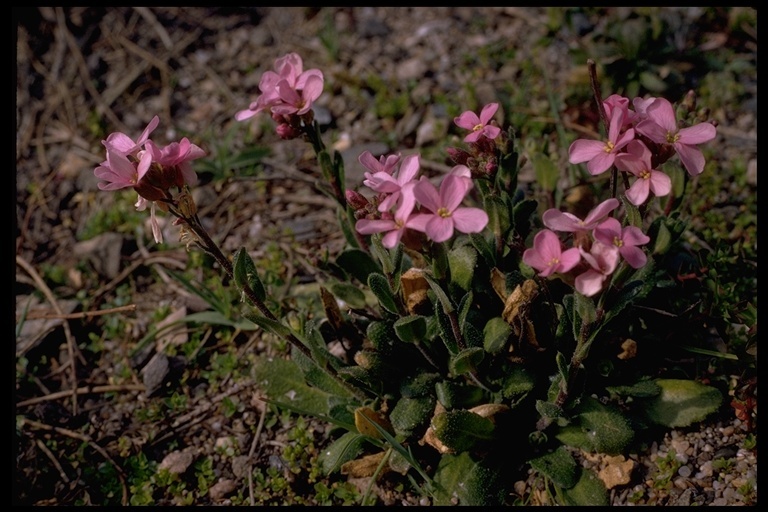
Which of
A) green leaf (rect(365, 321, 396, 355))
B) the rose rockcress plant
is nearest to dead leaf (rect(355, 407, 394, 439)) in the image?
the rose rockcress plant

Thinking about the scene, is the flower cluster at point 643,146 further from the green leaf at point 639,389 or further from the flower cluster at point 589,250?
the green leaf at point 639,389

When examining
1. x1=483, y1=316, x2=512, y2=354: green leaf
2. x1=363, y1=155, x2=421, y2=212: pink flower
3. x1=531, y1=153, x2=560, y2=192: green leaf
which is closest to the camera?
x1=363, y1=155, x2=421, y2=212: pink flower

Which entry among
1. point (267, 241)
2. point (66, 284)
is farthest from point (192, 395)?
point (66, 284)

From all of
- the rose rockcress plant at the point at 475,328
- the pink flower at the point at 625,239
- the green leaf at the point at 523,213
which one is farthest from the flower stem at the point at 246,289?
the pink flower at the point at 625,239

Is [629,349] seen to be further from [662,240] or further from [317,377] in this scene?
[317,377]

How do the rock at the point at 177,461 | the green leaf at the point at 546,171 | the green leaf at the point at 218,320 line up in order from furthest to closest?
Answer: the green leaf at the point at 218,320
the green leaf at the point at 546,171
the rock at the point at 177,461

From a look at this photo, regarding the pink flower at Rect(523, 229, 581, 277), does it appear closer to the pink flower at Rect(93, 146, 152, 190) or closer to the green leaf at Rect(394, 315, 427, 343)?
the green leaf at Rect(394, 315, 427, 343)
